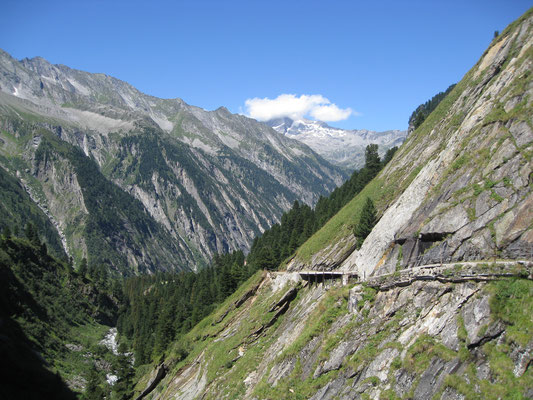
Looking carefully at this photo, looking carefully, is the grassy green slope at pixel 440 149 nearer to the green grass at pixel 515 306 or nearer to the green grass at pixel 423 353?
the green grass at pixel 515 306

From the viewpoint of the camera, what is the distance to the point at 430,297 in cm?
2462

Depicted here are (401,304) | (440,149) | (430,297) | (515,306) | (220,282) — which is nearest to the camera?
(515,306)

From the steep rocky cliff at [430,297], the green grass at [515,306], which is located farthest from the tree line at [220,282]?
the green grass at [515,306]

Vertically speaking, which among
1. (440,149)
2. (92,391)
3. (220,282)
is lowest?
(440,149)

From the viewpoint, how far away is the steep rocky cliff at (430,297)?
1992 centimetres

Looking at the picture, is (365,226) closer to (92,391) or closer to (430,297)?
(430,297)

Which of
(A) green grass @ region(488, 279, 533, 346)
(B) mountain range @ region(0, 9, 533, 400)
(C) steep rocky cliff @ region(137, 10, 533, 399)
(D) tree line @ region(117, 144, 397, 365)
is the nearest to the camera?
(A) green grass @ region(488, 279, 533, 346)

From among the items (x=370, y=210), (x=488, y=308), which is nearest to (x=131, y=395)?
(x=370, y=210)

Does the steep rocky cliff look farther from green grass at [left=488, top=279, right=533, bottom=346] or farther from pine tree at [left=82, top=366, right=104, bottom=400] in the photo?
pine tree at [left=82, top=366, right=104, bottom=400]

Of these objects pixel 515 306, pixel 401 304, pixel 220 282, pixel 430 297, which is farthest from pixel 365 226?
pixel 220 282

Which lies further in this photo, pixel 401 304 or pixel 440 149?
pixel 440 149

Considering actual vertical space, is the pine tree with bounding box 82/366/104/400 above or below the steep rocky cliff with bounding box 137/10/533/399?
above

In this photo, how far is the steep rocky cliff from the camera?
19.9 meters

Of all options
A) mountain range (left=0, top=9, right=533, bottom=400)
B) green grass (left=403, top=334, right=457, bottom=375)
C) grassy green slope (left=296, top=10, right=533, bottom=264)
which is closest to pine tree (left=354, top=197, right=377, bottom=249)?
mountain range (left=0, top=9, right=533, bottom=400)
